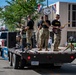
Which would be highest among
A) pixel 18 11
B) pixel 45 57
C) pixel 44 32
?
pixel 18 11

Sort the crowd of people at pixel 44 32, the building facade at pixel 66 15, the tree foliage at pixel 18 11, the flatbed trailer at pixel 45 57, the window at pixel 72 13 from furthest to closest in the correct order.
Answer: the window at pixel 72 13
the building facade at pixel 66 15
the tree foliage at pixel 18 11
the crowd of people at pixel 44 32
the flatbed trailer at pixel 45 57

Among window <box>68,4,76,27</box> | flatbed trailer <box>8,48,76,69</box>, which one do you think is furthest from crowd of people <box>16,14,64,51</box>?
window <box>68,4,76,27</box>

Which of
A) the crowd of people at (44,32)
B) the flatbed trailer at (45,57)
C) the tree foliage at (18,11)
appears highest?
the tree foliage at (18,11)

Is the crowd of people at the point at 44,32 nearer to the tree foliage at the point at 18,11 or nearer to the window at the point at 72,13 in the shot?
the tree foliage at the point at 18,11

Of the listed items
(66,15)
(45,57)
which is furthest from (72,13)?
(45,57)

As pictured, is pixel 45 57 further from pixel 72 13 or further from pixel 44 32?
pixel 72 13

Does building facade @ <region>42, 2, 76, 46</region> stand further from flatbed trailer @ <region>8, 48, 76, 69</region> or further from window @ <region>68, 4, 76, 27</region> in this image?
flatbed trailer @ <region>8, 48, 76, 69</region>

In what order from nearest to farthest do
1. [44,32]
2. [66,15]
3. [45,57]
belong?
[45,57]
[44,32]
[66,15]

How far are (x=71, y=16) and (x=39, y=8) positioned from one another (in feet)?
70.5

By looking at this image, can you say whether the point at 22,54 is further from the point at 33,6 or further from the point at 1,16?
the point at 1,16

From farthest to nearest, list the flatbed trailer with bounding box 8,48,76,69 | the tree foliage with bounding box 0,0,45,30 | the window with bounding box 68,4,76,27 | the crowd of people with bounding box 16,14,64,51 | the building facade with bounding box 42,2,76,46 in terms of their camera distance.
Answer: the window with bounding box 68,4,76,27 < the building facade with bounding box 42,2,76,46 < the tree foliage with bounding box 0,0,45,30 < the crowd of people with bounding box 16,14,64,51 < the flatbed trailer with bounding box 8,48,76,69

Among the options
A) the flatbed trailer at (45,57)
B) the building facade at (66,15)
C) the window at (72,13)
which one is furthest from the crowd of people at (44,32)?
the window at (72,13)

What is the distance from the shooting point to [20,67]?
15148 millimetres

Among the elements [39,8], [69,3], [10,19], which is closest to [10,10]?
[10,19]
